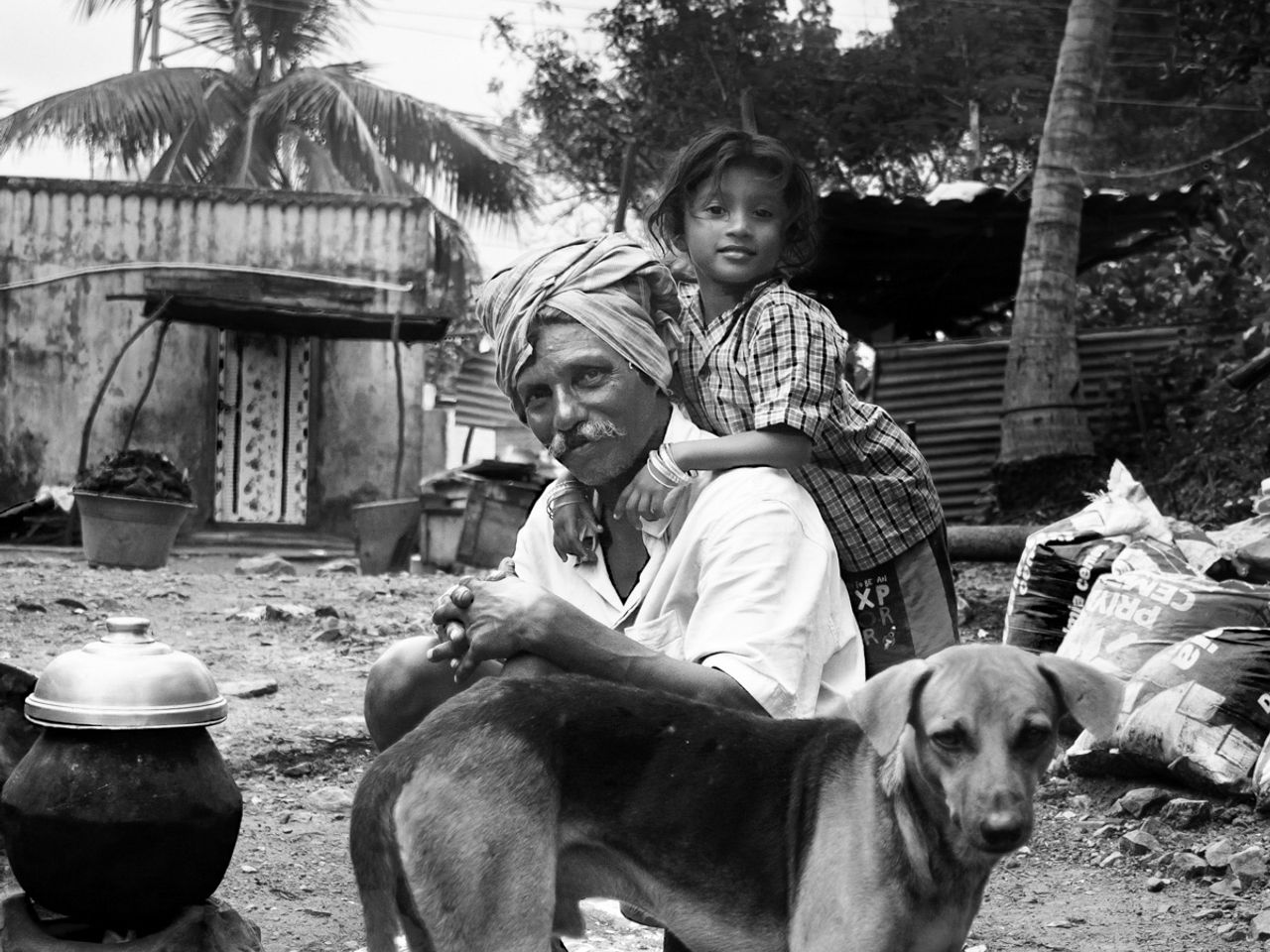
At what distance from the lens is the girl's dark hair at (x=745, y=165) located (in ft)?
10.3

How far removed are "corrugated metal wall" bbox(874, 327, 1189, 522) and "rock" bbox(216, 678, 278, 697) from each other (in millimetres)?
6966

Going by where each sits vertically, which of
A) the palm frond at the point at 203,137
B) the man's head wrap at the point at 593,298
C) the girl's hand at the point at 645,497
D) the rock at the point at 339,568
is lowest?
the rock at the point at 339,568

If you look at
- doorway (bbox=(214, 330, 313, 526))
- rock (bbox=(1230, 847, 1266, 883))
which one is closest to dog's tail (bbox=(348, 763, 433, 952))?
rock (bbox=(1230, 847, 1266, 883))

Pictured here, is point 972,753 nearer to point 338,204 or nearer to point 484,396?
point 338,204

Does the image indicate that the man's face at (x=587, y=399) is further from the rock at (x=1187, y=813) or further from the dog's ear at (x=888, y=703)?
the rock at (x=1187, y=813)

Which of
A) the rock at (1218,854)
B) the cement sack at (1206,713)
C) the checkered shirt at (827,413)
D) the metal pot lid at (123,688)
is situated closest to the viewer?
the metal pot lid at (123,688)

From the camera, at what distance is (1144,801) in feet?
14.4

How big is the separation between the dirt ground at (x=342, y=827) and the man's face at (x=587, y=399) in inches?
50.8

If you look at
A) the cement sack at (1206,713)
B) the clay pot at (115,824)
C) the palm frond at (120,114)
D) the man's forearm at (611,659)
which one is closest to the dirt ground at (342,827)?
the cement sack at (1206,713)

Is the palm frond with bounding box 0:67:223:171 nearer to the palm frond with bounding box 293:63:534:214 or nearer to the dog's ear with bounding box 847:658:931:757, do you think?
the palm frond with bounding box 293:63:534:214

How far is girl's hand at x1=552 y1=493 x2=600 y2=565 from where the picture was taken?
112 inches

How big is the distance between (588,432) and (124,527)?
369 inches

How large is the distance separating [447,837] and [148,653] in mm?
1031

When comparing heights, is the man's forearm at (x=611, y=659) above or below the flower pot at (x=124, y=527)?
above
